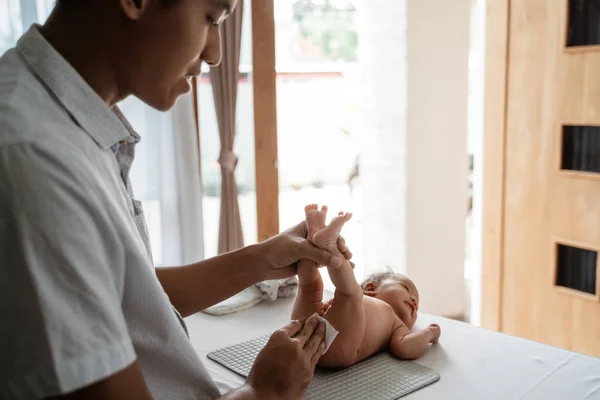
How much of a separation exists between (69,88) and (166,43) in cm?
13

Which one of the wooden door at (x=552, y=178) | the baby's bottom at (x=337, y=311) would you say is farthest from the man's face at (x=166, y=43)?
the wooden door at (x=552, y=178)

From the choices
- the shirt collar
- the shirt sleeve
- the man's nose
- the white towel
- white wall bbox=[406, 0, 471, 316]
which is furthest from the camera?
white wall bbox=[406, 0, 471, 316]

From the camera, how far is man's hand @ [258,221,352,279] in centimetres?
139

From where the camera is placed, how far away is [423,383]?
1.36 m

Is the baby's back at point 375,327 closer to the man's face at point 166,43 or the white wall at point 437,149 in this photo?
the man's face at point 166,43

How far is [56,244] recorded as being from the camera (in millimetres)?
603

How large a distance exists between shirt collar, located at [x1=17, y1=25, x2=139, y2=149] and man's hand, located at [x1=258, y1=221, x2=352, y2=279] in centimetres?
65

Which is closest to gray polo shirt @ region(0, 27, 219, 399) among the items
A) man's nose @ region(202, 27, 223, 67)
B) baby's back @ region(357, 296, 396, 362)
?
man's nose @ region(202, 27, 223, 67)

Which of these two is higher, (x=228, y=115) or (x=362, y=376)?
(x=228, y=115)

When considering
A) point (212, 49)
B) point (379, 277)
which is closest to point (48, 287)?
point (212, 49)

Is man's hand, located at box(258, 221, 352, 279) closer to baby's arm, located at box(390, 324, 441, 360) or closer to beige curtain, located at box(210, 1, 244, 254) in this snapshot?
baby's arm, located at box(390, 324, 441, 360)

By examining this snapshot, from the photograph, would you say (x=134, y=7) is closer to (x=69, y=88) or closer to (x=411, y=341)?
(x=69, y=88)

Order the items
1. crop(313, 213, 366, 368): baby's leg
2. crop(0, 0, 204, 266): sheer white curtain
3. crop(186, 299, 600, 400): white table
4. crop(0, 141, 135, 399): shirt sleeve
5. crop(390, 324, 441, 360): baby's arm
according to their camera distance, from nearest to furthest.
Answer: crop(0, 141, 135, 399): shirt sleeve → crop(186, 299, 600, 400): white table → crop(313, 213, 366, 368): baby's leg → crop(390, 324, 441, 360): baby's arm → crop(0, 0, 204, 266): sheer white curtain

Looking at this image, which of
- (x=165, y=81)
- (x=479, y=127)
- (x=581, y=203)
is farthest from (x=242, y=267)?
(x=479, y=127)
